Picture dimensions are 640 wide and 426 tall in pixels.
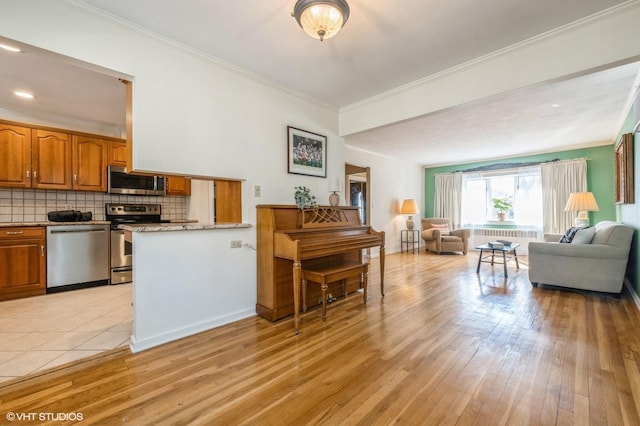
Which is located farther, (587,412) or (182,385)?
(182,385)

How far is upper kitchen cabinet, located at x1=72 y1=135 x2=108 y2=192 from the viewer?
3.88 meters

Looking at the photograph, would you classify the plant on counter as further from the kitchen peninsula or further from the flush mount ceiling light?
the flush mount ceiling light

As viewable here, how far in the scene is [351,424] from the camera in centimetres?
135

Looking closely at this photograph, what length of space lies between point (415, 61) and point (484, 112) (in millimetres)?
1842

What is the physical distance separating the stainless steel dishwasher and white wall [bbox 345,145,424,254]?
14.6ft

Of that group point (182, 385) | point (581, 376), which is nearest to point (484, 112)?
point (581, 376)

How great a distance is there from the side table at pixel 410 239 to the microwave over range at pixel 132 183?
562 centimetres

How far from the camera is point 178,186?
475cm

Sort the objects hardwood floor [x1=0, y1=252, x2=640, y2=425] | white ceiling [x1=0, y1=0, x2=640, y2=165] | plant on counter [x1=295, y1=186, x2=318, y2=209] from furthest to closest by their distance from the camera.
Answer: plant on counter [x1=295, y1=186, x2=318, y2=209], white ceiling [x1=0, y1=0, x2=640, y2=165], hardwood floor [x1=0, y1=252, x2=640, y2=425]

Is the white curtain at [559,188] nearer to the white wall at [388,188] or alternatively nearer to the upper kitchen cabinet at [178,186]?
the white wall at [388,188]

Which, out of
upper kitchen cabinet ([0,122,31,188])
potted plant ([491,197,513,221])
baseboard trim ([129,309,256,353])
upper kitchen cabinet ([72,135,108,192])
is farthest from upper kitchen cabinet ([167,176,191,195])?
potted plant ([491,197,513,221])

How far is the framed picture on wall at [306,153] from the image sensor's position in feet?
10.4

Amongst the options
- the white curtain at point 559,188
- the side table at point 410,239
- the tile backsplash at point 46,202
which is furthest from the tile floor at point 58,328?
the white curtain at point 559,188

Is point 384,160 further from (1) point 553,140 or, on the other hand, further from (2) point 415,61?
(2) point 415,61
